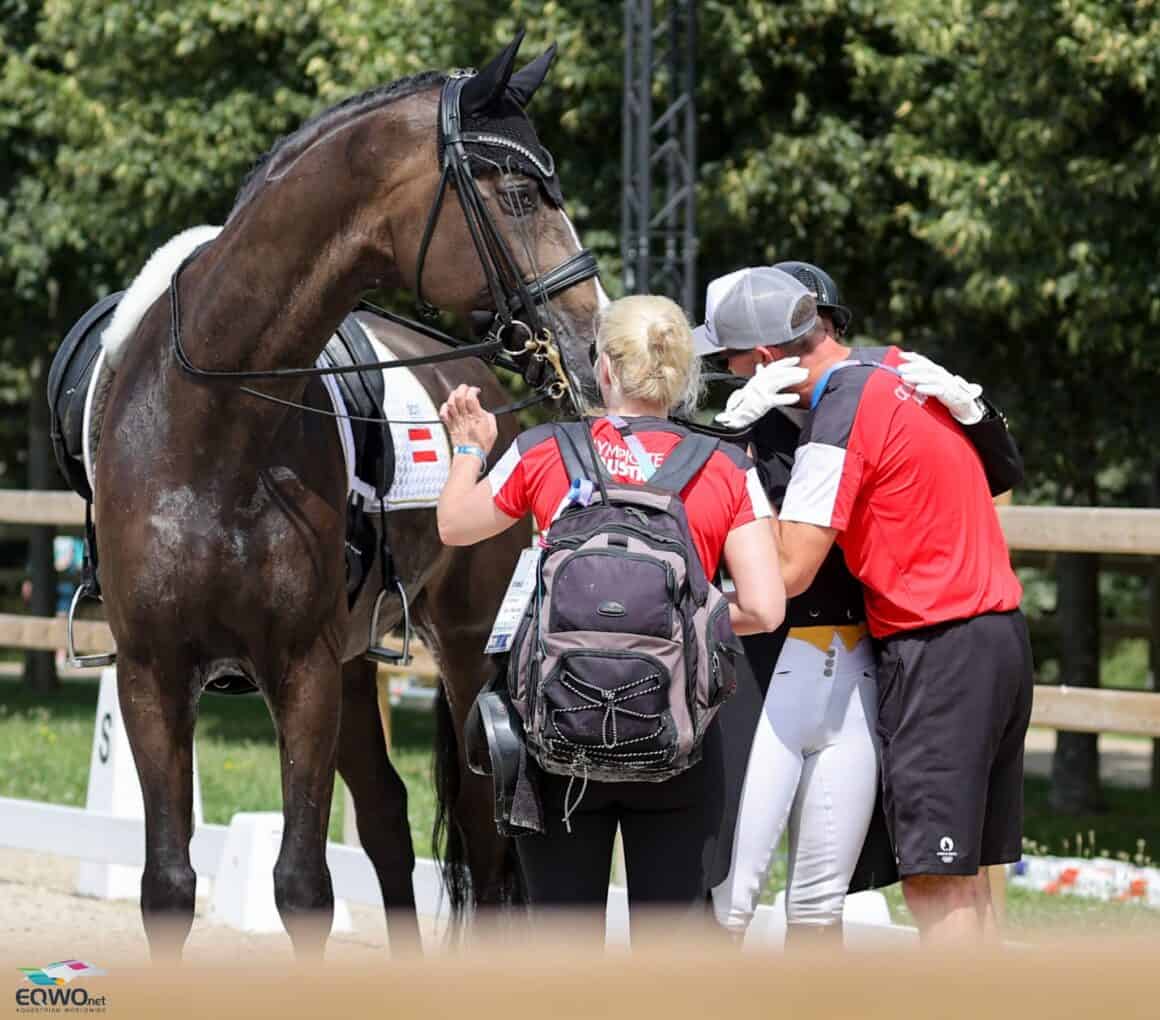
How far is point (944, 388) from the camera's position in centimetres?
351

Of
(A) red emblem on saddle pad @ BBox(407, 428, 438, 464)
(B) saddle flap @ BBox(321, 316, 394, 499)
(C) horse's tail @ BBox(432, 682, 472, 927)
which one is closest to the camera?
(B) saddle flap @ BBox(321, 316, 394, 499)

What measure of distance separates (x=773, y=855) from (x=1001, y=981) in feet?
9.09

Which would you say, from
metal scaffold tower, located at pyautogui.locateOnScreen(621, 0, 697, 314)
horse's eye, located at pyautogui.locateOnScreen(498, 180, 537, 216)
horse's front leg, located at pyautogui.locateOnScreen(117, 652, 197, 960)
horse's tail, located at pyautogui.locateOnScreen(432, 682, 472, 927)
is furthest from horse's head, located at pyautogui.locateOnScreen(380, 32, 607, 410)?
metal scaffold tower, located at pyautogui.locateOnScreen(621, 0, 697, 314)

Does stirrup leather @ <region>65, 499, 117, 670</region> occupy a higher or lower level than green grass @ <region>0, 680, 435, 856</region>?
higher

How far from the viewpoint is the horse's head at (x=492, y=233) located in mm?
3883

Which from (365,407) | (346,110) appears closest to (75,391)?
(365,407)

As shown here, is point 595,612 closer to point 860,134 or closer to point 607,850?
point 607,850

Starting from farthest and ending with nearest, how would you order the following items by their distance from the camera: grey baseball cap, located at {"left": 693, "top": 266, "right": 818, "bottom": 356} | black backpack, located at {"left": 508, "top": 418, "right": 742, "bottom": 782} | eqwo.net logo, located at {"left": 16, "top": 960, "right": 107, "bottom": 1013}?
grey baseball cap, located at {"left": 693, "top": 266, "right": 818, "bottom": 356} < black backpack, located at {"left": 508, "top": 418, "right": 742, "bottom": 782} < eqwo.net logo, located at {"left": 16, "top": 960, "right": 107, "bottom": 1013}

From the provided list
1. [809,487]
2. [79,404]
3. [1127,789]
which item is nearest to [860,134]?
[1127,789]

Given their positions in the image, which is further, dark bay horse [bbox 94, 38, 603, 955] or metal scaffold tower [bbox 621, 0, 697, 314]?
metal scaffold tower [bbox 621, 0, 697, 314]

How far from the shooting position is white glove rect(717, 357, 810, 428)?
344 cm

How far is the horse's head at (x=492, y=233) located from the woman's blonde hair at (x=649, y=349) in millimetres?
546

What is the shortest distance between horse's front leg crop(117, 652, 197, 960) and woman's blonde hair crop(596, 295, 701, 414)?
143cm

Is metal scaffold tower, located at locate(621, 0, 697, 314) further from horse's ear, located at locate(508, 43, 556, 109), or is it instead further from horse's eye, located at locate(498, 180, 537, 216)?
horse's eye, located at locate(498, 180, 537, 216)
